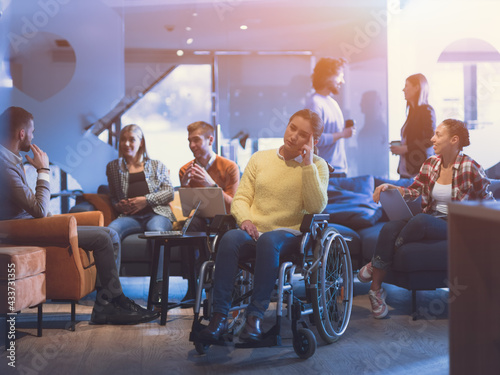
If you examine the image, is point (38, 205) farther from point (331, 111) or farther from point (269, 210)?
point (331, 111)

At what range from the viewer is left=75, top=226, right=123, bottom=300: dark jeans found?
3215 mm

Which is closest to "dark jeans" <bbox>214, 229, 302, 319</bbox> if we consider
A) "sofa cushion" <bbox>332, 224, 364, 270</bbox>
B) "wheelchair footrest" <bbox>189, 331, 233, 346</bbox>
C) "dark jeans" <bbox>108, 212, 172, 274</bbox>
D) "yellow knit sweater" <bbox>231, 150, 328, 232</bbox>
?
"wheelchair footrest" <bbox>189, 331, 233, 346</bbox>

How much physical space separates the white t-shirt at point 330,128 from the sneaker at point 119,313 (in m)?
2.25

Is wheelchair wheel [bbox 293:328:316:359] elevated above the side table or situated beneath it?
situated beneath

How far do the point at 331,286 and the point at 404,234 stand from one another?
2.28 feet

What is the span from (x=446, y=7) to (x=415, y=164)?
1.73 metres

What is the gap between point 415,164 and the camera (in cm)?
477

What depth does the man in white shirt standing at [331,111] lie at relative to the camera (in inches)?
197

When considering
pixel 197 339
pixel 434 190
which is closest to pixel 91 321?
pixel 197 339

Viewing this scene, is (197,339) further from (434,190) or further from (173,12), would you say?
(173,12)

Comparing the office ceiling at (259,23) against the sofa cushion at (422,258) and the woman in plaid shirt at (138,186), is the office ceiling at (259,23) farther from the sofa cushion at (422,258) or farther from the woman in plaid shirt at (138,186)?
the sofa cushion at (422,258)

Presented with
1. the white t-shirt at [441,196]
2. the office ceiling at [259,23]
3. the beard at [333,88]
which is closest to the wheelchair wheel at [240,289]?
the white t-shirt at [441,196]

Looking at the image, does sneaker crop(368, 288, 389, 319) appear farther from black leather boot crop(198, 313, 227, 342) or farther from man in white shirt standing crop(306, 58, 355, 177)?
man in white shirt standing crop(306, 58, 355, 177)

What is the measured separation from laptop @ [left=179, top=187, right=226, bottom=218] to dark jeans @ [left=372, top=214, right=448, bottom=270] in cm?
92
